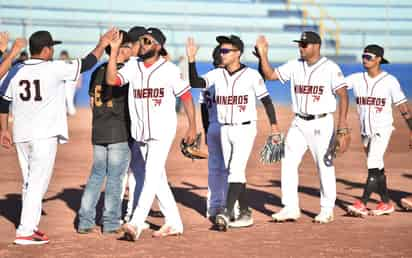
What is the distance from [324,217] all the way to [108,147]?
2.46 meters

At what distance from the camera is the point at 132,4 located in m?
32.0

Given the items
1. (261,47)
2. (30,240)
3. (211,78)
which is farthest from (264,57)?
(30,240)

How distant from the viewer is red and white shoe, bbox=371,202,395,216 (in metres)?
10.9

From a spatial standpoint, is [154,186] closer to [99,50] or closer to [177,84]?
[177,84]

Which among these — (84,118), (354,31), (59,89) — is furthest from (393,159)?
(354,31)

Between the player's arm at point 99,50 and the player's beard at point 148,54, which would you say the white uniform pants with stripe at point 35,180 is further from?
the player's beard at point 148,54

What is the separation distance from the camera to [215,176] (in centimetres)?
1060

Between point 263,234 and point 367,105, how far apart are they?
234cm

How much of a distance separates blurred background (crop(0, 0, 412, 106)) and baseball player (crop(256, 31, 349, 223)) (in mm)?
19032

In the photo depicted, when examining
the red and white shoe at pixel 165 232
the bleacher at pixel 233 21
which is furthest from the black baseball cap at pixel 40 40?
the bleacher at pixel 233 21

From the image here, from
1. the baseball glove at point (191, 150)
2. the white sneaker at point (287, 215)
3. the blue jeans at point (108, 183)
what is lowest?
the white sneaker at point (287, 215)

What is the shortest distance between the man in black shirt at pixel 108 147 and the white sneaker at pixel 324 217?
2164mm

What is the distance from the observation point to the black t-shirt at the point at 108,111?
958cm

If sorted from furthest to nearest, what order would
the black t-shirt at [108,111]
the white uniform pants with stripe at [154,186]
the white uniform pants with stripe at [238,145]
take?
the white uniform pants with stripe at [238,145] < the black t-shirt at [108,111] < the white uniform pants with stripe at [154,186]
